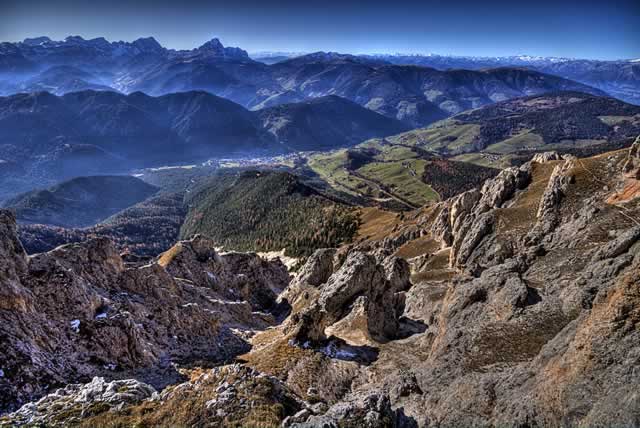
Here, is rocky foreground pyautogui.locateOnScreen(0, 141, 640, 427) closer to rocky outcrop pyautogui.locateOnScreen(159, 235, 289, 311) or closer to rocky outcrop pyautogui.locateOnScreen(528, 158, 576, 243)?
rocky outcrop pyautogui.locateOnScreen(528, 158, 576, 243)

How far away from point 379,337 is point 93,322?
33533 millimetres

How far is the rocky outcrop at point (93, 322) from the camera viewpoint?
35406 millimetres

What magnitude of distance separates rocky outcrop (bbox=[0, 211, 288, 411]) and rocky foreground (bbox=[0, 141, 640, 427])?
0.65 ft

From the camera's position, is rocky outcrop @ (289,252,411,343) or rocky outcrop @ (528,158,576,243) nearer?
rocky outcrop @ (289,252,411,343)

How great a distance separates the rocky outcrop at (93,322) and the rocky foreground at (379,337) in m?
0.20

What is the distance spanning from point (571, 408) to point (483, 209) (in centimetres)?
7498

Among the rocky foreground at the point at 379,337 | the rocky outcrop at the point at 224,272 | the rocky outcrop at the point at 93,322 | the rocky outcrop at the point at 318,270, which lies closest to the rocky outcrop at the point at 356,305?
the rocky foreground at the point at 379,337

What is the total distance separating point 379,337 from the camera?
2090 inches

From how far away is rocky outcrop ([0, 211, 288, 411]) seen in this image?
35406 mm

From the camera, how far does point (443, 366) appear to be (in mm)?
33156

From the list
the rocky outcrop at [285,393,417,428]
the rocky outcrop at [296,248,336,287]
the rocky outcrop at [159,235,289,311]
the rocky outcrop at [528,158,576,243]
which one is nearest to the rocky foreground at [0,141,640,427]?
the rocky outcrop at [285,393,417,428]

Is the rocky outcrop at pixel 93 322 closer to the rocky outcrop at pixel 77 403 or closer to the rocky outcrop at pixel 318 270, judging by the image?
the rocky outcrop at pixel 77 403

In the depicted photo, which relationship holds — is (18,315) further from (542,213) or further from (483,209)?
(483,209)

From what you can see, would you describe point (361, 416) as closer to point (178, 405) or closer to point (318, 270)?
point (178, 405)
